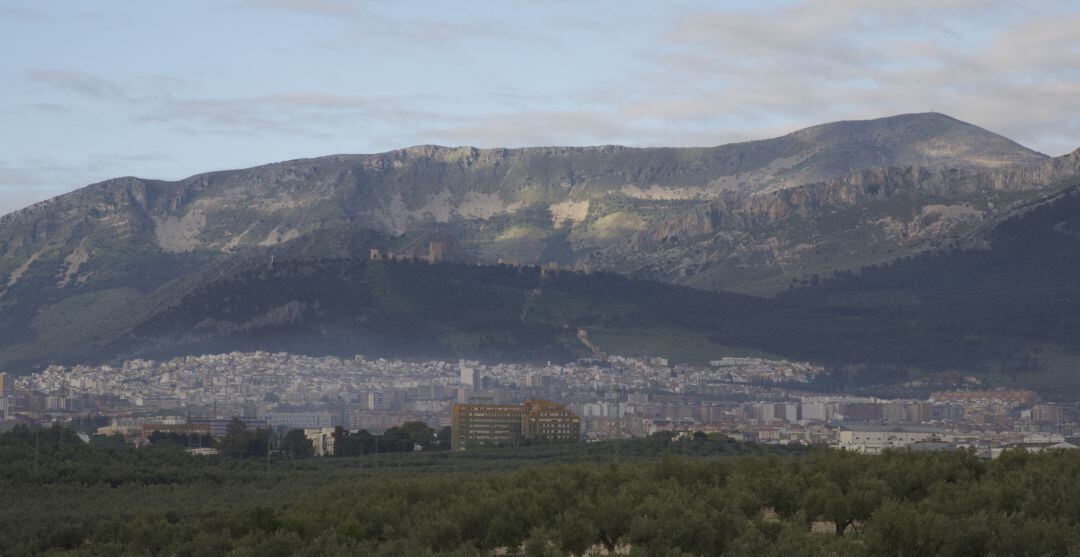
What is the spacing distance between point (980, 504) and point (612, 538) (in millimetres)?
10247

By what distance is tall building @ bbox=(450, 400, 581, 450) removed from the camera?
131m

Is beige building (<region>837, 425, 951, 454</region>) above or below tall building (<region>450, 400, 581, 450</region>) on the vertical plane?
below

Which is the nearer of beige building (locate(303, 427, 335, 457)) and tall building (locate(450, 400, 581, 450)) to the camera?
beige building (locate(303, 427, 335, 457))

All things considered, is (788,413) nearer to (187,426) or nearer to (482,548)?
(187,426)

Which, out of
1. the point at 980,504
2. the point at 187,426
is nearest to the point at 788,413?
the point at 187,426

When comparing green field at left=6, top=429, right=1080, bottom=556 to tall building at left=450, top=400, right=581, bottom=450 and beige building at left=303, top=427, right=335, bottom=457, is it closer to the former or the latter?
beige building at left=303, top=427, right=335, bottom=457

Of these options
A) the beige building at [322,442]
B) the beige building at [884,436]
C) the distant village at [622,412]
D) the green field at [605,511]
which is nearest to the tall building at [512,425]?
the distant village at [622,412]

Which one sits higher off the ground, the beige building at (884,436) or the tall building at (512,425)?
the tall building at (512,425)

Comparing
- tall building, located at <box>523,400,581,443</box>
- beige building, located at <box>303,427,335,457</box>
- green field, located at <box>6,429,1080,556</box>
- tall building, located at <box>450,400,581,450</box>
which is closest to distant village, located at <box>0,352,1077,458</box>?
tall building, located at <box>523,400,581,443</box>

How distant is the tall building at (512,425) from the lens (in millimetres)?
130625

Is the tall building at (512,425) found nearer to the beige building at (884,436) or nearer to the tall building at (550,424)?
the tall building at (550,424)

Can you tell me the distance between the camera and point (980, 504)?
52.5 meters

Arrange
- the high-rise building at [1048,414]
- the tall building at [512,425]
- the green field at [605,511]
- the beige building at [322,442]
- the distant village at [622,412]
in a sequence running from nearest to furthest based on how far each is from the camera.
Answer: the green field at [605,511], the beige building at [322,442], the tall building at [512,425], the distant village at [622,412], the high-rise building at [1048,414]

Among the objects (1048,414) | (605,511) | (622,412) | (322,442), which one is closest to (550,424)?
(322,442)
